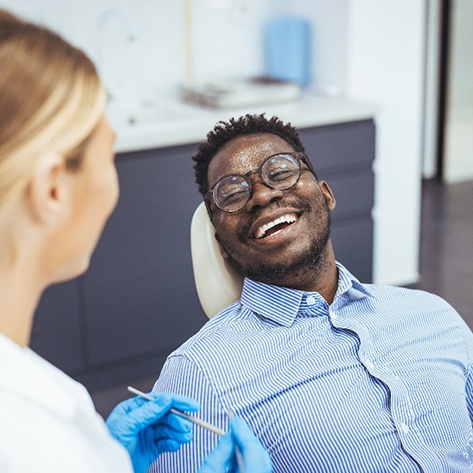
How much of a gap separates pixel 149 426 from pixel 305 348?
407mm

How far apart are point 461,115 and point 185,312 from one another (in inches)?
104

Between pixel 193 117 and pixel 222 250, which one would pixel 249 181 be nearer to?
pixel 222 250

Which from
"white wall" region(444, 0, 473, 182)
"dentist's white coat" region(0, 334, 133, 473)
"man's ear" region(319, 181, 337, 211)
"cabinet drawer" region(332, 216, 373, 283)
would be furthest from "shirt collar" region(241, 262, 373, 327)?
"white wall" region(444, 0, 473, 182)

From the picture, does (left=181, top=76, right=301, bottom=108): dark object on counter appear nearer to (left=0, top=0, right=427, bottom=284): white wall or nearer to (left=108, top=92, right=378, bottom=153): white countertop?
(left=108, top=92, right=378, bottom=153): white countertop

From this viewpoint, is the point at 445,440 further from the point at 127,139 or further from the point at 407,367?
the point at 127,139

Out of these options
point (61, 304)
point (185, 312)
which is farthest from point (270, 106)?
point (61, 304)

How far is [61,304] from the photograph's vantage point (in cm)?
281

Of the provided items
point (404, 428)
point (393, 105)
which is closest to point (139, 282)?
point (393, 105)

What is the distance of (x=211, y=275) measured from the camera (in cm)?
171

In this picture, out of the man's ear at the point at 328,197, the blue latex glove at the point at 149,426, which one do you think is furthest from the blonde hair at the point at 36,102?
the man's ear at the point at 328,197

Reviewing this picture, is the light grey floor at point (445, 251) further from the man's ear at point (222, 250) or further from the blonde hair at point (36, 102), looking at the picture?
the blonde hair at point (36, 102)

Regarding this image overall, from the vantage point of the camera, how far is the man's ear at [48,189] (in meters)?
0.84

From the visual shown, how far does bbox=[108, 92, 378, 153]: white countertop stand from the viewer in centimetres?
280

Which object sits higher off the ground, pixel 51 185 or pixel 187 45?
pixel 51 185
